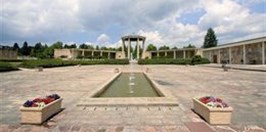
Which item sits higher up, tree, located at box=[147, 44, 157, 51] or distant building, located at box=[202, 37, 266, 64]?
tree, located at box=[147, 44, 157, 51]

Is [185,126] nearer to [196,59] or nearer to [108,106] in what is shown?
[108,106]

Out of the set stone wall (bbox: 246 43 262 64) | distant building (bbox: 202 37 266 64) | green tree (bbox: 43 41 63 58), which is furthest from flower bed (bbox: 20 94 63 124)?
green tree (bbox: 43 41 63 58)

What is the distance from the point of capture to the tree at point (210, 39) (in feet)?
264

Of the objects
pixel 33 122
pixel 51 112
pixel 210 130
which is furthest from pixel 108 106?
pixel 210 130

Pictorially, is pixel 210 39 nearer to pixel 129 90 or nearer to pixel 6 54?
pixel 6 54

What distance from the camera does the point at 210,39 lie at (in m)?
81.1

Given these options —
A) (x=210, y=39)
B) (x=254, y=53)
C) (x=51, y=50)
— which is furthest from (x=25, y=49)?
(x=254, y=53)

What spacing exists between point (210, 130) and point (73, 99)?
503 cm

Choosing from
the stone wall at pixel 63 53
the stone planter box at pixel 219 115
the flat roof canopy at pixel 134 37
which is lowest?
the stone planter box at pixel 219 115

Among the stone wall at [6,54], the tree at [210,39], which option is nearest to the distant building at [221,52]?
the tree at [210,39]

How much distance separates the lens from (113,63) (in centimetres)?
5219

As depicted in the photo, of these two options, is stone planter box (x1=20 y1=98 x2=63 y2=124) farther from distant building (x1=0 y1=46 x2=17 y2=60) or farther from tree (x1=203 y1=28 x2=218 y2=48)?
tree (x1=203 y1=28 x2=218 y2=48)

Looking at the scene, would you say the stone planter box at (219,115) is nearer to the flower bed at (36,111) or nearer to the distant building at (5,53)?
the flower bed at (36,111)

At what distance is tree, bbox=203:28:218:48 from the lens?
80438 mm
